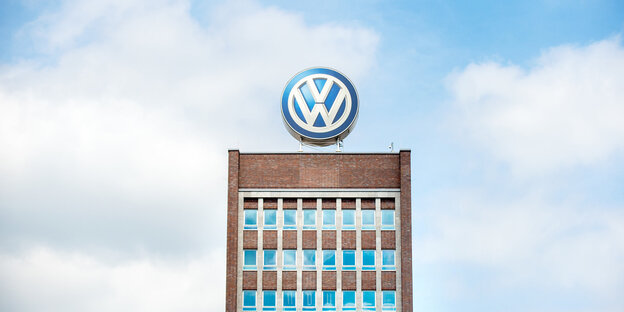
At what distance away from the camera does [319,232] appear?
4648 inches

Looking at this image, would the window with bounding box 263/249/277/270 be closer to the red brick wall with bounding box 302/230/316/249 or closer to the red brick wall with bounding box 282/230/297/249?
the red brick wall with bounding box 282/230/297/249

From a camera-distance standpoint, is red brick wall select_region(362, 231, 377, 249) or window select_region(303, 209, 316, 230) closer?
red brick wall select_region(362, 231, 377, 249)

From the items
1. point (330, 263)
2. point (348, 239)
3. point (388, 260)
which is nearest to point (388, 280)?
point (388, 260)

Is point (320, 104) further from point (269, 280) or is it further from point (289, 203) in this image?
point (269, 280)

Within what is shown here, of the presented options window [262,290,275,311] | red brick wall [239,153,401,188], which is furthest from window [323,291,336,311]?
red brick wall [239,153,401,188]

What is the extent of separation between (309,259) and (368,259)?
16.0 feet

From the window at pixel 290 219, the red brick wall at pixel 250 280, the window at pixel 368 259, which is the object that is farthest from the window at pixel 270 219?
the window at pixel 368 259

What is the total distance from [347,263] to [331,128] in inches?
450

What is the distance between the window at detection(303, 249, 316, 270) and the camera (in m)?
118

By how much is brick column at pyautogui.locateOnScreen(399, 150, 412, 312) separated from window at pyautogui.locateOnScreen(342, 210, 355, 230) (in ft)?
13.6

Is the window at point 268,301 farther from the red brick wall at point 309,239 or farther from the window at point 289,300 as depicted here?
the red brick wall at point 309,239

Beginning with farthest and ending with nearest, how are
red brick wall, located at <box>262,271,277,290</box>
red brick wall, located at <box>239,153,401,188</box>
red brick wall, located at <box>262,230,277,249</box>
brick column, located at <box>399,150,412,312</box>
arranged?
red brick wall, located at <box>239,153,401,188</box>, red brick wall, located at <box>262,230,277,249</box>, red brick wall, located at <box>262,271,277,290</box>, brick column, located at <box>399,150,412,312</box>

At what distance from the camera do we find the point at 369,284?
11719 centimetres

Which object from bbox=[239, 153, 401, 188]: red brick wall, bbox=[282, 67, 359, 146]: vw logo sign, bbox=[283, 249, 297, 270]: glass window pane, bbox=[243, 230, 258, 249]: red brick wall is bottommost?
bbox=[283, 249, 297, 270]: glass window pane
